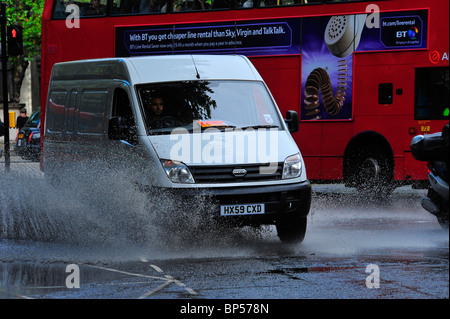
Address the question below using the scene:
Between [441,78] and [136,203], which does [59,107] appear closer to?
[136,203]

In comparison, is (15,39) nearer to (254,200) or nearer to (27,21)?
(254,200)

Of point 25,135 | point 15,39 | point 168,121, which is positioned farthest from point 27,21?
point 168,121

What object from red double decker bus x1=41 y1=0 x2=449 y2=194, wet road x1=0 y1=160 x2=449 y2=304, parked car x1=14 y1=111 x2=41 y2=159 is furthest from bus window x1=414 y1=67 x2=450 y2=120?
parked car x1=14 y1=111 x2=41 y2=159

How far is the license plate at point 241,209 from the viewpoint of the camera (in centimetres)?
985

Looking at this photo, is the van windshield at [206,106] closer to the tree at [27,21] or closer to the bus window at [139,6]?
the bus window at [139,6]

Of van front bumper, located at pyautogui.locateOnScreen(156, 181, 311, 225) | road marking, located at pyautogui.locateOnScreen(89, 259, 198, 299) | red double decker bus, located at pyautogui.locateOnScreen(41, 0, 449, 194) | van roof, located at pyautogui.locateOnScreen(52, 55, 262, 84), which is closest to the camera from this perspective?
road marking, located at pyautogui.locateOnScreen(89, 259, 198, 299)

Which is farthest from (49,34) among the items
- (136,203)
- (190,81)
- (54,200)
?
(136,203)

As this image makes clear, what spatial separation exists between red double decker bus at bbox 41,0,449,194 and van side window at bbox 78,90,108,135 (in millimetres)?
5337

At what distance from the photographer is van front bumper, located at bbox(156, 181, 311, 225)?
9.84 metres

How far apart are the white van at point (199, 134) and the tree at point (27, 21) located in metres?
27.8

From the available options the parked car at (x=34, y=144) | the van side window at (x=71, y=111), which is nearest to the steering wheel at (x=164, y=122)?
the van side window at (x=71, y=111)

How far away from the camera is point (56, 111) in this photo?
46.2 feet

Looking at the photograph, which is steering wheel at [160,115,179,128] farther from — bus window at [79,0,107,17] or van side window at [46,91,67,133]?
bus window at [79,0,107,17]
